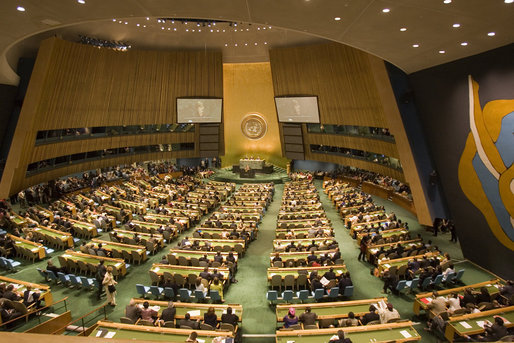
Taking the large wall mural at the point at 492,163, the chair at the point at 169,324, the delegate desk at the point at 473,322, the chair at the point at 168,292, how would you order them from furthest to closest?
the chair at the point at 168,292, the large wall mural at the point at 492,163, the chair at the point at 169,324, the delegate desk at the point at 473,322

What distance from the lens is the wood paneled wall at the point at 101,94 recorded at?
1661 centimetres

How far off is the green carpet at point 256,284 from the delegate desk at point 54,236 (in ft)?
1.80

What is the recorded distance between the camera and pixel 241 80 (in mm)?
32656

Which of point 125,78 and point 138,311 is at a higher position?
point 125,78

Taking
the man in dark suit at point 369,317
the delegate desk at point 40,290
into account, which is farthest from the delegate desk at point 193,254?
the man in dark suit at point 369,317

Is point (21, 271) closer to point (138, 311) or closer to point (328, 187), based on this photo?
point (138, 311)

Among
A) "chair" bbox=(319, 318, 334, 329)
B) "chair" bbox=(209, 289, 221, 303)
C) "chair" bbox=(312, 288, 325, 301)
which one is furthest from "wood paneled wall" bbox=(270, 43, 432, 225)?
"chair" bbox=(209, 289, 221, 303)

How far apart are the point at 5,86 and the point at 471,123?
22.7m

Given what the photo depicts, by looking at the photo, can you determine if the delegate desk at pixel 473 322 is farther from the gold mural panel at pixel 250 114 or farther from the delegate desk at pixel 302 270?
the gold mural panel at pixel 250 114

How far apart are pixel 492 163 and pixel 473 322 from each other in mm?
4700

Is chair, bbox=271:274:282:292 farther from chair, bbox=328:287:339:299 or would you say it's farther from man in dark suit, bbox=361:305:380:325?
man in dark suit, bbox=361:305:380:325

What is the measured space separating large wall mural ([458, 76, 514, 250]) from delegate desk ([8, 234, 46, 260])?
52.6 ft

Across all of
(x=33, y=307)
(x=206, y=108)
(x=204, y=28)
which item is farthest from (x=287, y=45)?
(x=33, y=307)

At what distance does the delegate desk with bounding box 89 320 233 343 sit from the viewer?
697 centimetres
